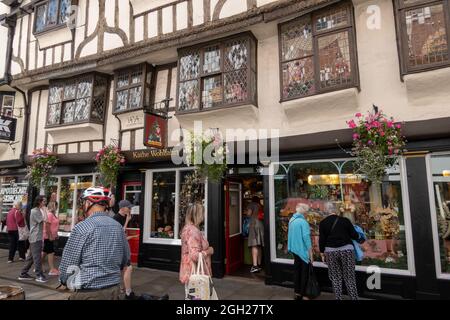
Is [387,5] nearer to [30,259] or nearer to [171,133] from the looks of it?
[171,133]

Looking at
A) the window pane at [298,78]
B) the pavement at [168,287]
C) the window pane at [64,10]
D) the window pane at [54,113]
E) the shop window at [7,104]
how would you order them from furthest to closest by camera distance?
the shop window at [7,104]
the window pane at [64,10]
the window pane at [54,113]
the window pane at [298,78]
the pavement at [168,287]

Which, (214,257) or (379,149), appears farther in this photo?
(214,257)

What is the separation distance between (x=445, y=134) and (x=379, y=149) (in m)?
1.07

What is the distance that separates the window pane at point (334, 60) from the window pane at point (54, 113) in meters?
7.64

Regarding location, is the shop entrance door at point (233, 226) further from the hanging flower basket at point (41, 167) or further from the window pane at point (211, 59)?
the hanging flower basket at point (41, 167)

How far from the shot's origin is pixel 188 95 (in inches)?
287

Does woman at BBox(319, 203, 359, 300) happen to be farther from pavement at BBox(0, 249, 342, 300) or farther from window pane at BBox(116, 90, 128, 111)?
window pane at BBox(116, 90, 128, 111)

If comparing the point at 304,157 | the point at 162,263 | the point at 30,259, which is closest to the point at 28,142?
the point at 30,259

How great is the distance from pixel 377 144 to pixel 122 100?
21.3 feet

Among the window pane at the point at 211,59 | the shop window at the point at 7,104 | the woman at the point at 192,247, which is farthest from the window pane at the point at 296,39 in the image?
the shop window at the point at 7,104

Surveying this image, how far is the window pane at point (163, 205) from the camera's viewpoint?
7.72 m

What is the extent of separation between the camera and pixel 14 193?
10.6 m

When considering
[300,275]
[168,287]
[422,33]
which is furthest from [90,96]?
[422,33]

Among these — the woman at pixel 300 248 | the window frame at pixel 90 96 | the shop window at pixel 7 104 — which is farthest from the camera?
the shop window at pixel 7 104
